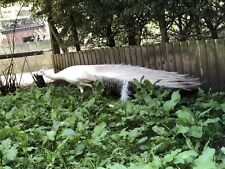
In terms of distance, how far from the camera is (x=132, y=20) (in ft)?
19.1

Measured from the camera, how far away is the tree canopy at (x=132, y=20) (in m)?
4.96

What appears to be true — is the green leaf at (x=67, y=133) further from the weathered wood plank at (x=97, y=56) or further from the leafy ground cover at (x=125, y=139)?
the weathered wood plank at (x=97, y=56)

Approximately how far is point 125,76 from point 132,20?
1306 millimetres

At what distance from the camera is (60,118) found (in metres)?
3.35

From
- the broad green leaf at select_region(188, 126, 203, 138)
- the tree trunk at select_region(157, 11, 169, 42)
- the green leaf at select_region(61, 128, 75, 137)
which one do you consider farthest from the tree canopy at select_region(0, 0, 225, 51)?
the broad green leaf at select_region(188, 126, 203, 138)

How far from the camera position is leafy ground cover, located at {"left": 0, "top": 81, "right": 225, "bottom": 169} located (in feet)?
6.93

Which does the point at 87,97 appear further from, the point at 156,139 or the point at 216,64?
the point at 156,139

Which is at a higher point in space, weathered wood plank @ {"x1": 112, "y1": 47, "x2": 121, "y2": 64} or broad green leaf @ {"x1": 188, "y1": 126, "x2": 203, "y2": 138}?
weathered wood plank @ {"x1": 112, "y1": 47, "x2": 121, "y2": 64}

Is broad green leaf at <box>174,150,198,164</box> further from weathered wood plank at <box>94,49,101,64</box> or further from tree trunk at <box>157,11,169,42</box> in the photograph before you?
weathered wood plank at <box>94,49,101,64</box>

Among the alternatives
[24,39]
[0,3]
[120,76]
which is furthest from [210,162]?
[24,39]

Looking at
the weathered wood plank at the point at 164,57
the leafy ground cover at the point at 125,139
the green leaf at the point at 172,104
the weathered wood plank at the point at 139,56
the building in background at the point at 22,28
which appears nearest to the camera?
the leafy ground cover at the point at 125,139

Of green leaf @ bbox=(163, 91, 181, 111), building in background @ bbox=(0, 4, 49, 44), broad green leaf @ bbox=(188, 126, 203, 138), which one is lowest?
broad green leaf @ bbox=(188, 126, 203, 138)

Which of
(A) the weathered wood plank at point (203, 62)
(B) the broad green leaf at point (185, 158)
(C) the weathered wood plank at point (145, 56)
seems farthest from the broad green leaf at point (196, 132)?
(C) the weathered wood plank at point (145, 56)

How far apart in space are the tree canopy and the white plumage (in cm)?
65
